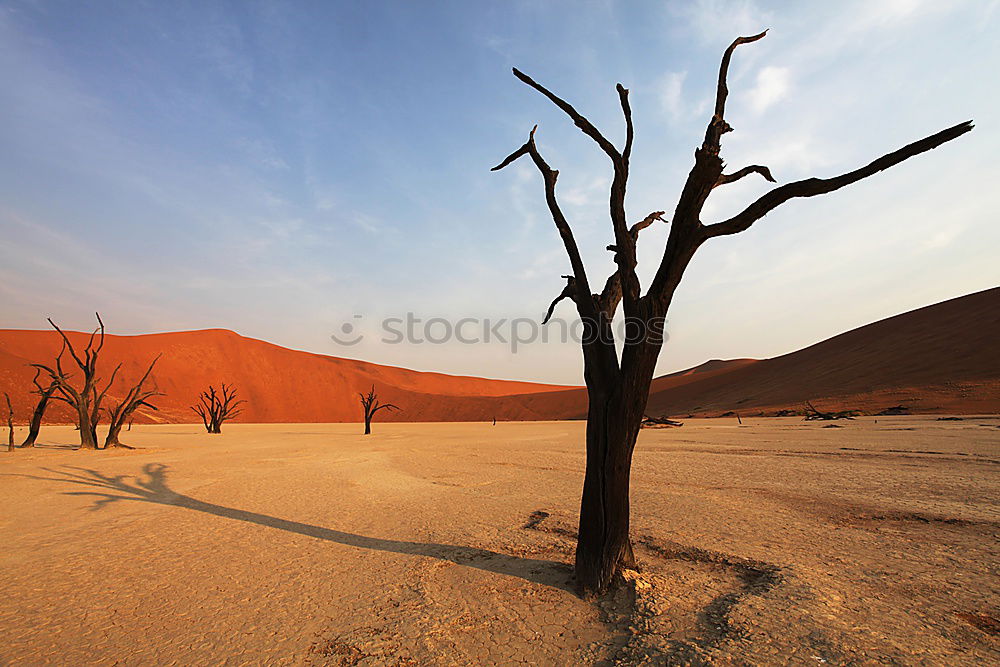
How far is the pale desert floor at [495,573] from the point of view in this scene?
2877 mm

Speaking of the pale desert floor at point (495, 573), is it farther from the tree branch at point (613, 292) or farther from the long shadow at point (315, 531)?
the tree branch at point (613, 292)

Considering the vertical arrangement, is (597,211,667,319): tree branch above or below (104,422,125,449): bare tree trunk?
above

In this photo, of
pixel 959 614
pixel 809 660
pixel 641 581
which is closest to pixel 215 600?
pixel 641 581

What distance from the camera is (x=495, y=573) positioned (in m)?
4.12

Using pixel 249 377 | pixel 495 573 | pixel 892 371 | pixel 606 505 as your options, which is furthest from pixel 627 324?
pixel 249 377

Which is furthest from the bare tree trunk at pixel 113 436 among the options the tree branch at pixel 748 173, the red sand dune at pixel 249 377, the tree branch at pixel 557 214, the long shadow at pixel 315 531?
the red sand dune at pixel 249 377

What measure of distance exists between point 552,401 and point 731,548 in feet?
225

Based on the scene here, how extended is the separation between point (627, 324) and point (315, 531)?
446 centimetres

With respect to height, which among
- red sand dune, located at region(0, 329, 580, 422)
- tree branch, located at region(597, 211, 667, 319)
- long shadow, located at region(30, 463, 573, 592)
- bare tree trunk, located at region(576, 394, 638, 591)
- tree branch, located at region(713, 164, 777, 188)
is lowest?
long shadow, located at region(30, 463, 573, 592)

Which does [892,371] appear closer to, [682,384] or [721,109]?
[682,384]

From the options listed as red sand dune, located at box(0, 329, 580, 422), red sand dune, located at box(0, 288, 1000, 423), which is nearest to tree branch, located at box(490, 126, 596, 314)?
red sand dune, located at box(0, 288, 1000, 423)

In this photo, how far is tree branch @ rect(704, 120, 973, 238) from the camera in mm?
2889

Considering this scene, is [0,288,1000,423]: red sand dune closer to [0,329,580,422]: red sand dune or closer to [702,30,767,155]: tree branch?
[0,329,580,422]: red sand dune

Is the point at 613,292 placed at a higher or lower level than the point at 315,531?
higher
